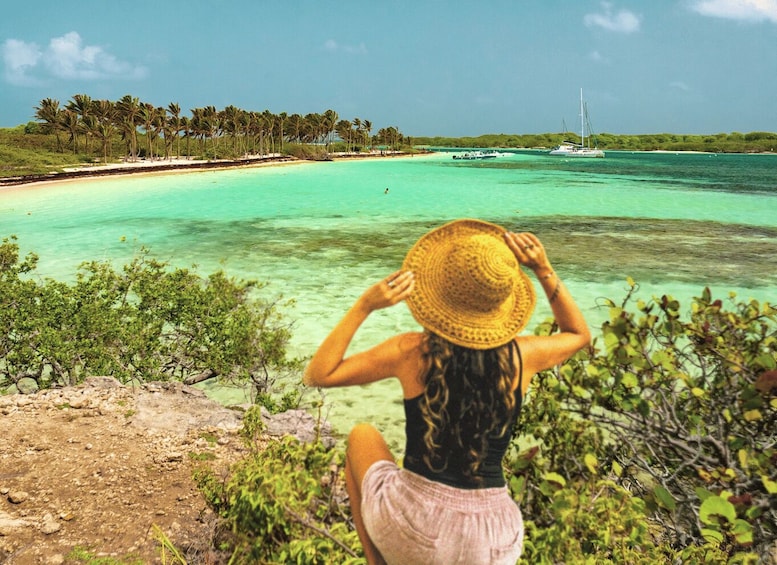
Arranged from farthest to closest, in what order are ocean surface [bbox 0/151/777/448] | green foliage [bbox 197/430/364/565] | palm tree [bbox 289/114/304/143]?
palm tree [bbox 289/114/304/143] → ocean surface [bbox 0/151/777/448] → green foliage [bbox 197/430/364/565]

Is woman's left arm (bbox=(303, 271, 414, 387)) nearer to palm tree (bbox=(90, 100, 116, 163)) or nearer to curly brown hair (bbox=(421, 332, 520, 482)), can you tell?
curly brown hair (bbox=(421, 332, 520, 482))

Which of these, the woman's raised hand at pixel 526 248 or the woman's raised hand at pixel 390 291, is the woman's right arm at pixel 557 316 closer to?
the woman's raised hand at pixel 526 248

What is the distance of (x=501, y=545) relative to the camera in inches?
67.8

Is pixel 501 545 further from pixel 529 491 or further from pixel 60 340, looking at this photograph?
pixel 60 340

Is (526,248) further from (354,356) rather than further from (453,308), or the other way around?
(354,356)

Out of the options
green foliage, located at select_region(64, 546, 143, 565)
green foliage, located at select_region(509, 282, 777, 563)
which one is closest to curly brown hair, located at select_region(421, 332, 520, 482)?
green foliage, located at select_region(509, 282, 777, 563)

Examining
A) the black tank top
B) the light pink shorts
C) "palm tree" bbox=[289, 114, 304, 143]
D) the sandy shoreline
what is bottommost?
the light pink shorts

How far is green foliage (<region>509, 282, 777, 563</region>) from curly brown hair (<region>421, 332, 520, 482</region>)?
0.58m

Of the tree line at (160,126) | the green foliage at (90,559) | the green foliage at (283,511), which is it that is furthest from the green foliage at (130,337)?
the tree line at (160,126)

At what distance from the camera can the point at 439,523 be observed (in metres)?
1.72

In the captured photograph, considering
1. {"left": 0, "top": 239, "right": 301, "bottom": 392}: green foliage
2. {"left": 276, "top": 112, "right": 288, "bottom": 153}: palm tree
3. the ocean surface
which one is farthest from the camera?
{"left": 276, "top": 112, "right": 288, "bottom": 153}: palm tree

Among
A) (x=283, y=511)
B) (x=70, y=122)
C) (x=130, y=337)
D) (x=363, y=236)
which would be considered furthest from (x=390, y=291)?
(x=70, y=122)

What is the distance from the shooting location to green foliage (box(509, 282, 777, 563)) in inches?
84.6

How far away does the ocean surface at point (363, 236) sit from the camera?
10359mm
